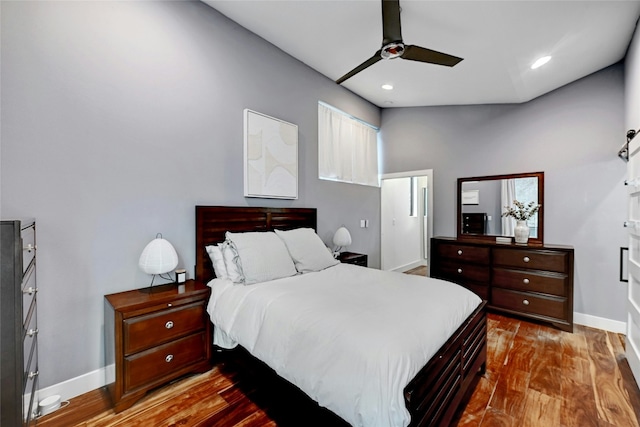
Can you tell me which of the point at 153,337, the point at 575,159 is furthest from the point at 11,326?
the point at 575,159

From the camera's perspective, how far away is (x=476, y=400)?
A: 1954 millimetres

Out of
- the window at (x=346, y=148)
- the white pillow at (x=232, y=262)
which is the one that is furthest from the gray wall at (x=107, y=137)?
the window at (x=346, y=148)

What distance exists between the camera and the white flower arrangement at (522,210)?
361 cm

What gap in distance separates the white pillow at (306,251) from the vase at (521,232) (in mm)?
2503

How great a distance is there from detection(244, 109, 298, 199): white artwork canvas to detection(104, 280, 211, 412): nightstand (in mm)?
1256

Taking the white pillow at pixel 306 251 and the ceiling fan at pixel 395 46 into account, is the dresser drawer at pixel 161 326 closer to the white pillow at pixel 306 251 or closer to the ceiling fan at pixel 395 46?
the white pillow at pixel 306 251

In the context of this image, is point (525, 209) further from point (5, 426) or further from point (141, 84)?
point (5, 426)

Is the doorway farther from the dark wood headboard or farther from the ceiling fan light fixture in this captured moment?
the ceiling fan light fixture

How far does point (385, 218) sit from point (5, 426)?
4.79 m

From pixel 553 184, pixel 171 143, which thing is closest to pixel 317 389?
pixel 171 143

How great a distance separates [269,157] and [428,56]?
5.99 feet

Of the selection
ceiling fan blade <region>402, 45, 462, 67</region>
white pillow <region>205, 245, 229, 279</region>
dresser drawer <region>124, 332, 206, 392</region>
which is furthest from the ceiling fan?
dresser drawer <region>124, 332, 206, 392</region>

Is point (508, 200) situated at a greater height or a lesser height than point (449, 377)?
greater

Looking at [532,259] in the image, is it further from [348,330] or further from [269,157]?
A: [269,157]
